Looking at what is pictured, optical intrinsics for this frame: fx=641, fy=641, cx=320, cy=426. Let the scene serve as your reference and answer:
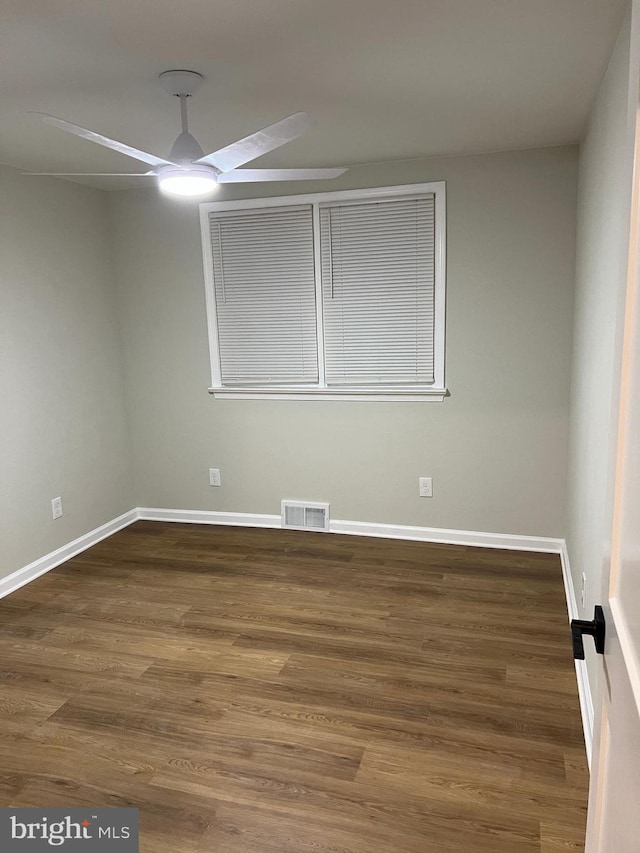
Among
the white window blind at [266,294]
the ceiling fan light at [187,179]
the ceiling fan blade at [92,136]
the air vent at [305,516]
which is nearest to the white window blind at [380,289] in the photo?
the white window blind at [266,294]

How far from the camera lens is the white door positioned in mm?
908

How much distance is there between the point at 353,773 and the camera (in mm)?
2152

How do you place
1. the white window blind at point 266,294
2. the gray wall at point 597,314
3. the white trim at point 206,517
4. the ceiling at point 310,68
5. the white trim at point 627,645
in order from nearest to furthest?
the white trim at point 627,645 < the ceiling at point 310,68 < the gray wall at point 597,314 < the white window blind at point 266,294 < the white trim at point 206,517

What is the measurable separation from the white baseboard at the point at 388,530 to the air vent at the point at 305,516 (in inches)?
2.3

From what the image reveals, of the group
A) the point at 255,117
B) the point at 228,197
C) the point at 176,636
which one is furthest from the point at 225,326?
the point at 176,636

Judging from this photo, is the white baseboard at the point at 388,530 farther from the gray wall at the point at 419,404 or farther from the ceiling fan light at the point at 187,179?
the ceiling fan light at the point at 187,179

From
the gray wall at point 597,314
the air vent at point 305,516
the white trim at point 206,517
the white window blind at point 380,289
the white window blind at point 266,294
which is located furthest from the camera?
the white trim at point 206,517

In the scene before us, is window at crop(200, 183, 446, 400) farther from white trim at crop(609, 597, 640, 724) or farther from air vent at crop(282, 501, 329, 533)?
white trim at crop(609, 597, 640, 724)

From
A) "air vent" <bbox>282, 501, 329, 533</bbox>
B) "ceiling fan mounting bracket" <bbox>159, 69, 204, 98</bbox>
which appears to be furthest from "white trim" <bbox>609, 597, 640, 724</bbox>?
"air vent" <bbox>282, 501, 329, 533</bbox>

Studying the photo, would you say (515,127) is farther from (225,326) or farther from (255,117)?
(225,326)

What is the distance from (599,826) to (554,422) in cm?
290

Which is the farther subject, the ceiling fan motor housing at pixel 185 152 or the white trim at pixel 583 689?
the ceiling fan motor housing at pixel 185 152

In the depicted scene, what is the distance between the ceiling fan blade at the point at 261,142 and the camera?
2.02 meters

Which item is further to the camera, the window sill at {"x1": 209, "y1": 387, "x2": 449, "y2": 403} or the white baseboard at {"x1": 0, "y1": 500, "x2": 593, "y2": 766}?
the window sill at {"x1": 209, "y1": 387, "x2": 449, "y2": 403}
